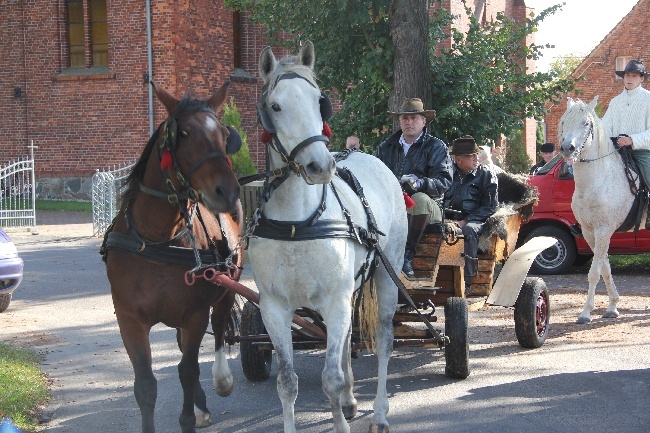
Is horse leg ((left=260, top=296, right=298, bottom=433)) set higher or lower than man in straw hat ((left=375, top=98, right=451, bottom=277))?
lower

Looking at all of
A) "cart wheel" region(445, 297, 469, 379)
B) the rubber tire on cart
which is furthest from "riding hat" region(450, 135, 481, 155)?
the rubber tire on cart

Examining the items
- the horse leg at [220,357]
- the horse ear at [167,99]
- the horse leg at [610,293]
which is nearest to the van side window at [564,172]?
the horse leg at [610,293]

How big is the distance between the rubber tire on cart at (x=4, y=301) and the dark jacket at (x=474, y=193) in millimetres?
5644

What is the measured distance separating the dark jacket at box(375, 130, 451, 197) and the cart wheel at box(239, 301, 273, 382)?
173 cm

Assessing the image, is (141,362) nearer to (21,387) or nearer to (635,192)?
(21,387)

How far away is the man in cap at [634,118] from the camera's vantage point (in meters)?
11.2

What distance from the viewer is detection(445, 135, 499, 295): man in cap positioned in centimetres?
888

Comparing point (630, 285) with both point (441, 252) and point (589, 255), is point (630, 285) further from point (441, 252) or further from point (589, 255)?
point (441, 252)

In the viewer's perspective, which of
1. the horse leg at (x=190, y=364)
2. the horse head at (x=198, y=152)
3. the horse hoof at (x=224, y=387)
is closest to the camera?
the horse head at (x=198, y=152)

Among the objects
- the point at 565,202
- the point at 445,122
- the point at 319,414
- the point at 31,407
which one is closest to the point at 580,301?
the point at 565,202

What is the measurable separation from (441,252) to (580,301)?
515cm

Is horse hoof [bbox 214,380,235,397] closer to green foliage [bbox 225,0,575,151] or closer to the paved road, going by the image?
the paved road

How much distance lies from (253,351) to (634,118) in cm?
642

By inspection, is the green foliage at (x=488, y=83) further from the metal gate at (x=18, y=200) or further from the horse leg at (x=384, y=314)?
the metal gate at (x=18, y=200)
